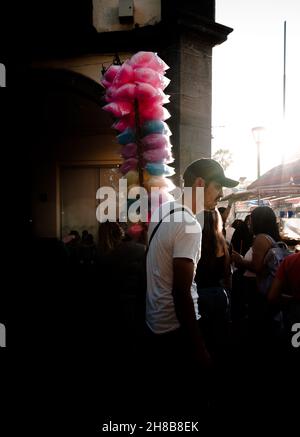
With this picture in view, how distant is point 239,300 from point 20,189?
17.7 feet

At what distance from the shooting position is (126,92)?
108 inches

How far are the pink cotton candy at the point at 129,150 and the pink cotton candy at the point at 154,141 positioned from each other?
0.27 feet

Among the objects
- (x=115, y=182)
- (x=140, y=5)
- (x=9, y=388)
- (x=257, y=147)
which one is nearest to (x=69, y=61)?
(x=140, y=5)

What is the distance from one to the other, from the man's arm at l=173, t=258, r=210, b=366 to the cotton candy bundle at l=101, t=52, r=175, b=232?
2.73 feet

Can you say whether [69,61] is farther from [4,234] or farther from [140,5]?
[4,234]

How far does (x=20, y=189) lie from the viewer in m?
8.33

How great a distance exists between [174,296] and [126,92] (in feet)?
5.00

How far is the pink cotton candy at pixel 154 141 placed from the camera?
280 cm

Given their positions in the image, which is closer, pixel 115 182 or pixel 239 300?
pixel 239 300

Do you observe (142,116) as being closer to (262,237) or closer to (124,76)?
(124,76)

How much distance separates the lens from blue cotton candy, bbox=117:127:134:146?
9.44ft

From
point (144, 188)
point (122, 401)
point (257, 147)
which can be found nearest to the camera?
point (144, 188)

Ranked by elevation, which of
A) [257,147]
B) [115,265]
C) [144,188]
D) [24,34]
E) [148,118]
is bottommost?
[115,265]

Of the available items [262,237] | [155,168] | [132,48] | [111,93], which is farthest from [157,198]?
[132,48]
